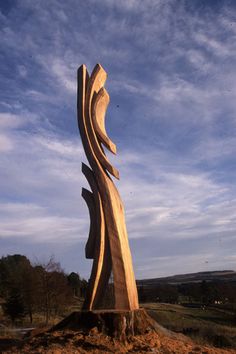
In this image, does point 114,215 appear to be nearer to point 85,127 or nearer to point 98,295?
point 98,295

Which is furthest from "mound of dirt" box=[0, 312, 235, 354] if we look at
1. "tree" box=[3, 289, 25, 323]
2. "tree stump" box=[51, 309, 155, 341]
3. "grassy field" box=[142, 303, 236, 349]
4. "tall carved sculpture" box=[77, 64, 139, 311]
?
"tree" box=[3, 289, 25, 323]

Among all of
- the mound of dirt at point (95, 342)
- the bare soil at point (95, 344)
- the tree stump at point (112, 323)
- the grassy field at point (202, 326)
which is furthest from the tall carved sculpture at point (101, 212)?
the grassy field at point (202, 326)

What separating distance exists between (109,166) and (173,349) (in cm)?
382

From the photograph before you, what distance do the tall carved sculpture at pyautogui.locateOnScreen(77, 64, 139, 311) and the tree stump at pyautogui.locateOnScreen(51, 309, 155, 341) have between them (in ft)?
1.25

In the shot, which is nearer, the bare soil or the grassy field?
the bare soil

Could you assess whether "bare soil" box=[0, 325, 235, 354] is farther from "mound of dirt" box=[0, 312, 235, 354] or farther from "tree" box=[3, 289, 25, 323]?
"tree" box=[3, 289, 25, 323]

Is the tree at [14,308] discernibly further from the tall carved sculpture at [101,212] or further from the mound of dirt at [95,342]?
the mound of dirt at [95,342]

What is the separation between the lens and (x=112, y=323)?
6941 mm

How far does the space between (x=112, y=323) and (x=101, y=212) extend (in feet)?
7.44

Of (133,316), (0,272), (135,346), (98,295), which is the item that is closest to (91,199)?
(98,295)

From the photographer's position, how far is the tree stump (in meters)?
6.90

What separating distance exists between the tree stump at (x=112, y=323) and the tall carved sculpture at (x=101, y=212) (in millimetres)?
381

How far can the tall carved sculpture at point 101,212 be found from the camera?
7.93m

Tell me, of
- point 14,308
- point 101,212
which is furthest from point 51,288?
point 101,212
